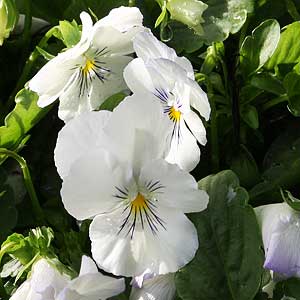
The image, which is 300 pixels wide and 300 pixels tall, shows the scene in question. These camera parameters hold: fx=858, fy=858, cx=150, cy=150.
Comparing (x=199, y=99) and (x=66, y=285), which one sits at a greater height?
(x=199, y=99)

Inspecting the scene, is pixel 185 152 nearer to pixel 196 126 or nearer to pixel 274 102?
pixel 196 126

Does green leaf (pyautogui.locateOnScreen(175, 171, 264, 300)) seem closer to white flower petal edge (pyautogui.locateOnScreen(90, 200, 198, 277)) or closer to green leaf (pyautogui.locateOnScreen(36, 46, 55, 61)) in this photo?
white flower petal edge (pyautogui.locateOnScreen(90, 200, 198, 277))

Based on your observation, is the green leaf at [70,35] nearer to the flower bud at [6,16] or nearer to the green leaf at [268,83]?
the flower bud at [6,16]

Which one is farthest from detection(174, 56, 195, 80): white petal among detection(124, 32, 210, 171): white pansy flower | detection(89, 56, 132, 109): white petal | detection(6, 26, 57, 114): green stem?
detection(6, 26, 57, 114): green stem

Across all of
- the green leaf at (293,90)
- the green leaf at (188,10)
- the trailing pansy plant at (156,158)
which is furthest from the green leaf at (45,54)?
the green leaf at (293,90)

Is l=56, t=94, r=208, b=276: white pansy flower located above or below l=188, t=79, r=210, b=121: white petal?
below

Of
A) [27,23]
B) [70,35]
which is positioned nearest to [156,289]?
[70,35]
